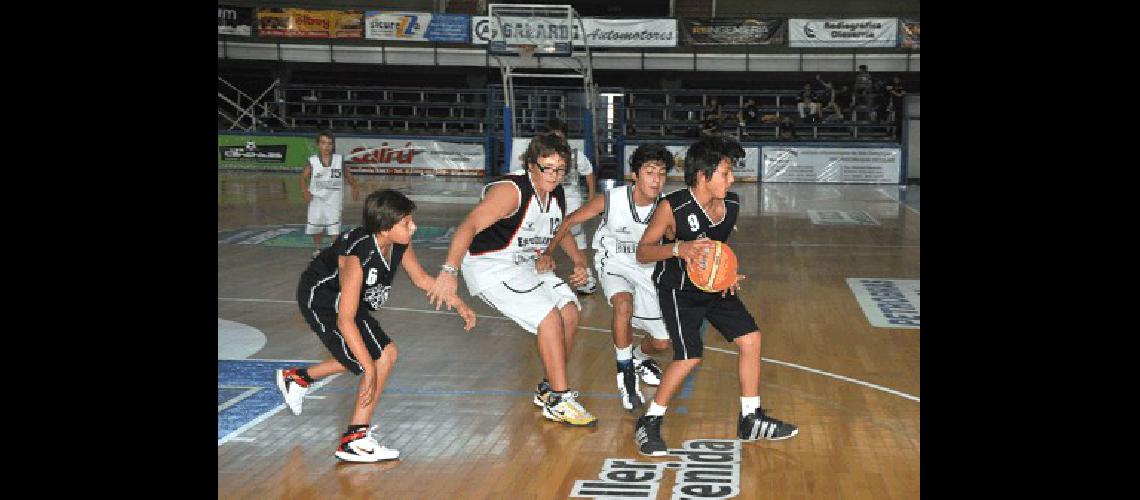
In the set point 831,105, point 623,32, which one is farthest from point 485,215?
point 623,32

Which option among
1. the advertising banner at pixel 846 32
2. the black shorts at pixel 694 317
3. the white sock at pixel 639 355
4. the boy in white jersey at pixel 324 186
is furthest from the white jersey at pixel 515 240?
the advertising banner at pixel 846 32

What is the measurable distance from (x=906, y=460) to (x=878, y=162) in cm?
2364

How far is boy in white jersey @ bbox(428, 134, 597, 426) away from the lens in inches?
240

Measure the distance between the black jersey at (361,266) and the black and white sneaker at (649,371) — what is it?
241 centimetres

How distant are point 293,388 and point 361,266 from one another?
1.31 meters

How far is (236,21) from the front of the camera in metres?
31.7

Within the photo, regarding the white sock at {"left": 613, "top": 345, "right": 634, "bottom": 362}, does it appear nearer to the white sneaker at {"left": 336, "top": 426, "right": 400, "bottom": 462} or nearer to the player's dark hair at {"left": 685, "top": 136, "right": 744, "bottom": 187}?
the player's dark hair at {"left": 685, "top": 136, "right": 744, "bottom": 187}

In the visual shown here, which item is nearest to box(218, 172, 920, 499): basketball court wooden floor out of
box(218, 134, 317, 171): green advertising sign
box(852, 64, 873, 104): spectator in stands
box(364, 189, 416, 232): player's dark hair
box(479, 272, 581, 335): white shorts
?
box(479, 272, 581, 335): white shorts

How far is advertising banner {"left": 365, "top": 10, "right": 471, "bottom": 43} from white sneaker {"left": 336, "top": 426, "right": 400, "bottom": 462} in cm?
2671

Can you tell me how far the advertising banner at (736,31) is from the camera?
102 ft
